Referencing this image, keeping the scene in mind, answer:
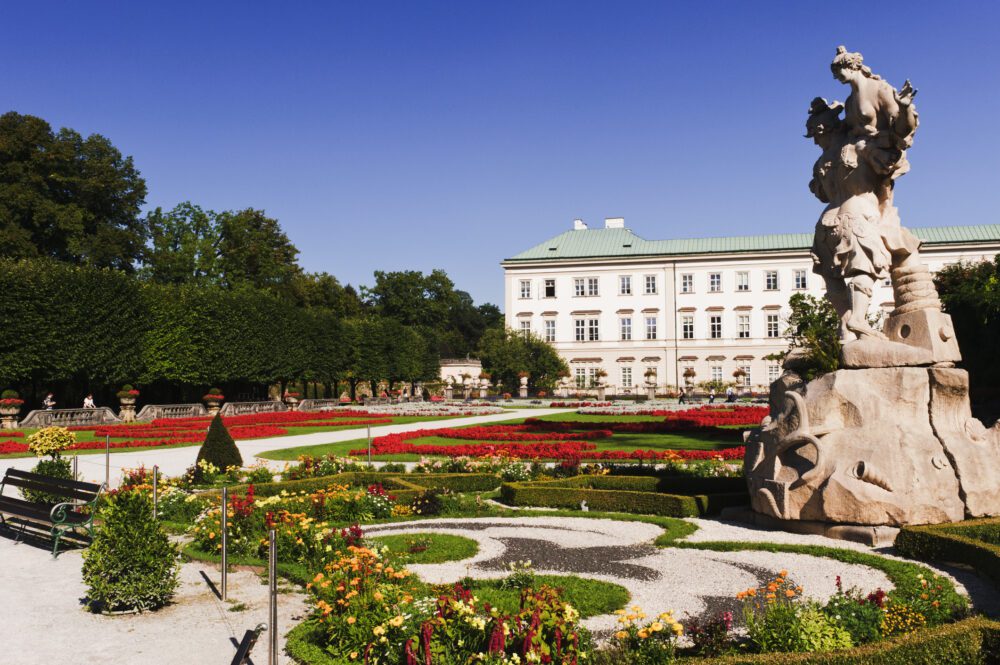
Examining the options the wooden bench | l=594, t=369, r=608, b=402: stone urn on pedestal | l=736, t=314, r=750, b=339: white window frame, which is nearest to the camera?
the wooden bench

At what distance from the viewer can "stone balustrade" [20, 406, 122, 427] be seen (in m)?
29.7

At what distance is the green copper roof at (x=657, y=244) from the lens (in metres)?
63.6

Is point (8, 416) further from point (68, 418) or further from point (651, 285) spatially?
point (651, 285)

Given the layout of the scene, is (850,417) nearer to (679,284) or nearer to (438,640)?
(438,640)

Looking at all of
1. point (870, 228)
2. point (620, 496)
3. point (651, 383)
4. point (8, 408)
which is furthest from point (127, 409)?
point (651, 383)

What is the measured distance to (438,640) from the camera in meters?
5.24

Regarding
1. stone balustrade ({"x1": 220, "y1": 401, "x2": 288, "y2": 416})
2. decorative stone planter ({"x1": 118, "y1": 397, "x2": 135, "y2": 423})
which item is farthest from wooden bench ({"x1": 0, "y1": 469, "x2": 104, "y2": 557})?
stone balustrade ({"x1": 220, "y1": 401, "x2": 288, "y2": 416})

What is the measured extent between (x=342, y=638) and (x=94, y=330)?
106ft

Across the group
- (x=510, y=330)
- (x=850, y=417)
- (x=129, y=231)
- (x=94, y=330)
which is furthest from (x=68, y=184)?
(x=850, y=417)

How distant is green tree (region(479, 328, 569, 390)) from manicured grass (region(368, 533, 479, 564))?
4978 cm

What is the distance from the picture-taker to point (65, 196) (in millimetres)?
45312

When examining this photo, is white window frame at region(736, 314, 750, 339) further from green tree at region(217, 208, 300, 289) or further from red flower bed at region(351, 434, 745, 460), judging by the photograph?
red flower bed at region(351, 434, 745, 460)

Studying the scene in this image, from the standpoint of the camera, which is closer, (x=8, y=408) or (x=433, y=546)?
(x=433, y=546)

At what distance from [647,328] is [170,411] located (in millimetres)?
42364
